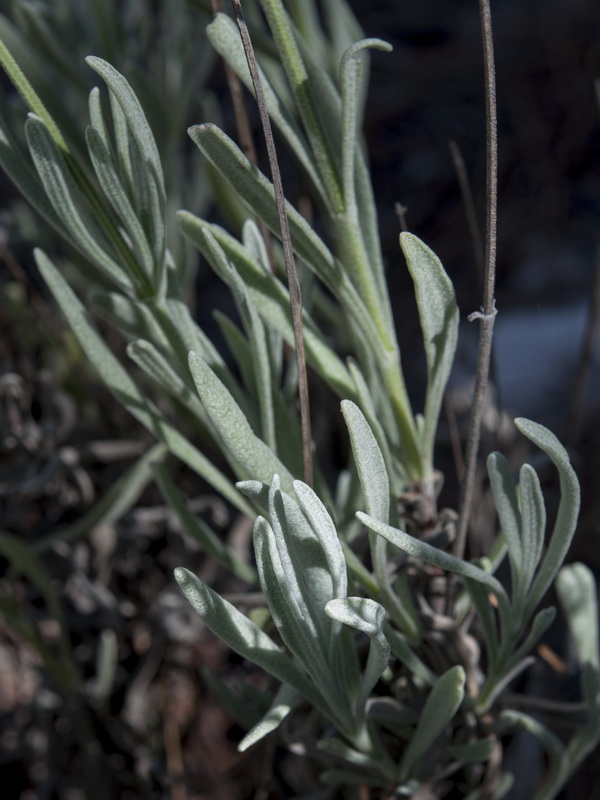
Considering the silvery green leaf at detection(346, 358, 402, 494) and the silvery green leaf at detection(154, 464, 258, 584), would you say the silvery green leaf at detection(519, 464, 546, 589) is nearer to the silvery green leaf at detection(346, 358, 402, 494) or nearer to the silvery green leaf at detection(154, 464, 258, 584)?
the silvery green leaf at detection(346, 358, 402, 494)

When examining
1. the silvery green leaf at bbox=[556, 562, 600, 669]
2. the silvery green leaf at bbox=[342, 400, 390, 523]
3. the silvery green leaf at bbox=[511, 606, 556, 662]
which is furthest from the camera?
the silvery green leaf at bbox=[556, 562, 600, 669]

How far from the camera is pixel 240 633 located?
1.43ft

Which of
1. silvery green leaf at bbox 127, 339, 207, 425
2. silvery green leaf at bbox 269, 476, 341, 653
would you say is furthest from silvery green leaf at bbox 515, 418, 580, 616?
silvery green leaf at bbox 127, 339, 207, 425

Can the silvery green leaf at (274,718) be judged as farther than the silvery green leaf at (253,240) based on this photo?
No

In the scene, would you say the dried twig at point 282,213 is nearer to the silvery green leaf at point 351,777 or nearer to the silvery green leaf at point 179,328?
the silvery green leaf at point 179,328

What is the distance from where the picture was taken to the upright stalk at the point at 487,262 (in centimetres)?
38

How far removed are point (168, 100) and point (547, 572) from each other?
740mm

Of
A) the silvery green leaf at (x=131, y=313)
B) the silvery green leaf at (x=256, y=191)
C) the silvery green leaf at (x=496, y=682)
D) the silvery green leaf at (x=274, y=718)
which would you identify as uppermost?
the silvery green leaf at (x=256, y=191)

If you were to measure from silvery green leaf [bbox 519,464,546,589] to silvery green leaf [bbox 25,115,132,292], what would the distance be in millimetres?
253

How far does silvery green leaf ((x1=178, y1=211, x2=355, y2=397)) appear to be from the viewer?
0.48 m

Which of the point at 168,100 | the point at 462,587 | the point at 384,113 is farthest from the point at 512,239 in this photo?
the point at 462,587

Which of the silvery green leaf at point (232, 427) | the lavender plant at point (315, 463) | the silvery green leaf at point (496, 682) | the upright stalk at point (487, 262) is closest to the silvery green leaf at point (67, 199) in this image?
the lavender plant at point (315, 463)

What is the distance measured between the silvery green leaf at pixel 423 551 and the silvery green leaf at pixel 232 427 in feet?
0.25

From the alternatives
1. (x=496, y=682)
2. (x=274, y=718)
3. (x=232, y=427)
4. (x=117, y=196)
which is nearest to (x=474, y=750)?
(x=496, y=682)
